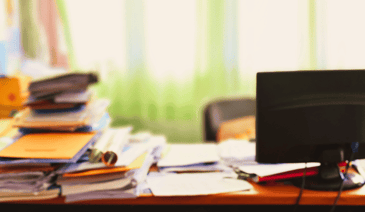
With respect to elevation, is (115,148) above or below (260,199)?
above

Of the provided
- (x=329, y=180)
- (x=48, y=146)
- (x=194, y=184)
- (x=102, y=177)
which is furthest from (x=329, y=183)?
(x=48, y=146)

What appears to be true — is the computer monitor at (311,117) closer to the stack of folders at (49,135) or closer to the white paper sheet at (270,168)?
the white paper sheet at (270,168)

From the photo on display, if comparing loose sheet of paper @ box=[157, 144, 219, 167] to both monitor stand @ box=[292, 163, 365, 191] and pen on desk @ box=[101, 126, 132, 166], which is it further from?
monitor stand @ box=[292, 163, 365, 191]

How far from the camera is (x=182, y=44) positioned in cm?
244

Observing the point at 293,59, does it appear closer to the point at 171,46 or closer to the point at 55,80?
the point at 171,46

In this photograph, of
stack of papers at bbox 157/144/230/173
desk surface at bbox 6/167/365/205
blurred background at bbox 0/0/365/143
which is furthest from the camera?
blurred background at bbox 0/0/365/143

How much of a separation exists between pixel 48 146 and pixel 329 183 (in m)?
0.89

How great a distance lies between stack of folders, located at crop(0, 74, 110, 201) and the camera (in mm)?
949

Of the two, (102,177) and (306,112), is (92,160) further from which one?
(306,112)

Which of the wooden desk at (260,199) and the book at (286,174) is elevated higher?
the book at (286,174)

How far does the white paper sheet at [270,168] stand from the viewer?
995mm

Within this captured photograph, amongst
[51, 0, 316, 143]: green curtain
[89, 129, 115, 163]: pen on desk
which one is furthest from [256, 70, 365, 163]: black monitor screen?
[51, 0, 316, 143]: green curtain

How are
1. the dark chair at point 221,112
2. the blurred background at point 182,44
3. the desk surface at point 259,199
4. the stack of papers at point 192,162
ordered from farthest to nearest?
the blurred background at point 182,44 → the dark chair at point 221,112 → the stack of papers at point 192,162 → the desk surface at point 259,199

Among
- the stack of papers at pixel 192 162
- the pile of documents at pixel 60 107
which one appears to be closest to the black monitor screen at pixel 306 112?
the stack of papers at pixel 192 162
